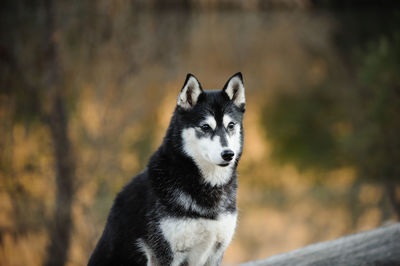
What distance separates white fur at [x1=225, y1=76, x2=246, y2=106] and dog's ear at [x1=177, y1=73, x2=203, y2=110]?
18 centimetres

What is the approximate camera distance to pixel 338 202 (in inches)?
275

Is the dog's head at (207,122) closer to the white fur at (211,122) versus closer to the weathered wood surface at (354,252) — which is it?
the white fur at (211,122)

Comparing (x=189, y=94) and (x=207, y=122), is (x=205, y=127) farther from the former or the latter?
(x=189, y=94)

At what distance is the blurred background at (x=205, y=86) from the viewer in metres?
4.91

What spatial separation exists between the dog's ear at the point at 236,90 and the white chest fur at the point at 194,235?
652mm

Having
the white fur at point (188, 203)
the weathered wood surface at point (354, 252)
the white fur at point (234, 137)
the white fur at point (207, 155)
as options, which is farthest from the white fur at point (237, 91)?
the weathered wood surface at point (354, 252)

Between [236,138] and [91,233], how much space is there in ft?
11.0

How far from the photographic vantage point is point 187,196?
84.4 inches

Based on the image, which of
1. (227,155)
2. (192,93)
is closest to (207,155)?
(227,155)

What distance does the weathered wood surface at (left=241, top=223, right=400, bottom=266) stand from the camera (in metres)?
2.45

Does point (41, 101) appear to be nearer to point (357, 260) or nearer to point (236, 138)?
point (236, 138)

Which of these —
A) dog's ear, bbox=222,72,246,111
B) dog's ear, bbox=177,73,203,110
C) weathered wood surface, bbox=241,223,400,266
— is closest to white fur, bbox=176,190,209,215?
dog's ear, bbox=177,73,203,110

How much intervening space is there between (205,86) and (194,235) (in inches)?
212

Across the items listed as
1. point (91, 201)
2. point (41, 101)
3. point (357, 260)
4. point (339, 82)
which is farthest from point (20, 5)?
point (339, 82)
